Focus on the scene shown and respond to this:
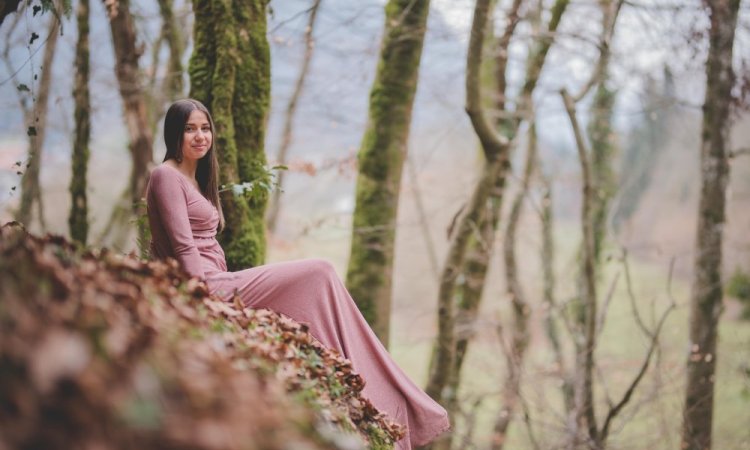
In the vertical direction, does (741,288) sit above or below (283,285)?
below

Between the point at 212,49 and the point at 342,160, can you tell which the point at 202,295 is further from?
the point at 342,160

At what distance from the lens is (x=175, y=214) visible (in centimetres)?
404

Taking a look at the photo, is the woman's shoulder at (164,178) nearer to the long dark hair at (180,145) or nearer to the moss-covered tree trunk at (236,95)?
the long dark hair at (180,145)

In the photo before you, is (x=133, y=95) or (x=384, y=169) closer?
(x=384, y=169)

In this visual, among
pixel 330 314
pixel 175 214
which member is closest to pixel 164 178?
pixel 175 214

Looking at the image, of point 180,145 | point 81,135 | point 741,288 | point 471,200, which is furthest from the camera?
point 741,288

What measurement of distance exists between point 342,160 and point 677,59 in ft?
14.7

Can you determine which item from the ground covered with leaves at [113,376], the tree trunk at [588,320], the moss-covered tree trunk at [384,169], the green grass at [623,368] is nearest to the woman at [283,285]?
the ground covered with leaves at [113,376]

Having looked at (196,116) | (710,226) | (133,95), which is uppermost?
(133,95)

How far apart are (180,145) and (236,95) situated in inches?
38.4

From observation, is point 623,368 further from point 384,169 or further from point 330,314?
point 330,314

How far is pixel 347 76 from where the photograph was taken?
961 centimetres

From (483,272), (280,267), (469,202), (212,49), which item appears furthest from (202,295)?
(483,272)

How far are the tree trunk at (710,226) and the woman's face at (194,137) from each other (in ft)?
19.6
